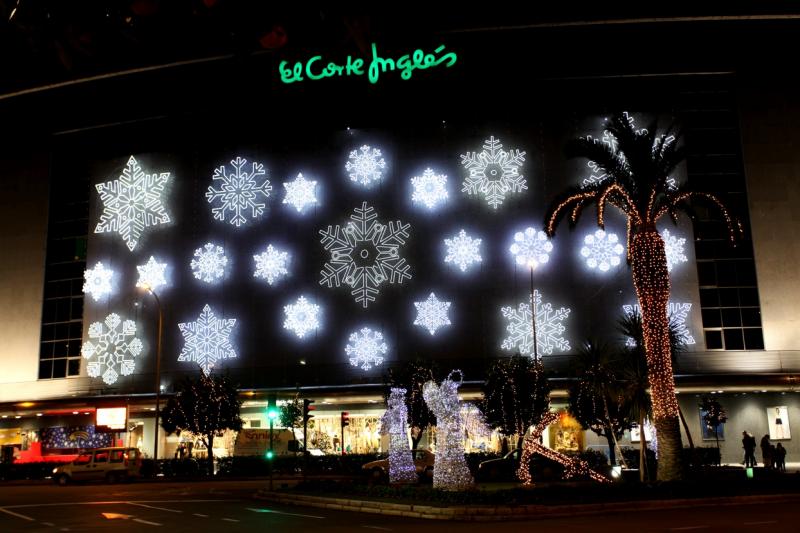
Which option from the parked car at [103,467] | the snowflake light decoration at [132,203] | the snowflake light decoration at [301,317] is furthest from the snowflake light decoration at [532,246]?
the parked car at [103,467]

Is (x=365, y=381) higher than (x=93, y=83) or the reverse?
the reverse

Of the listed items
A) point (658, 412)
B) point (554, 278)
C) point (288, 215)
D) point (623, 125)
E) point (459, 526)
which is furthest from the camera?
point (288, 215)

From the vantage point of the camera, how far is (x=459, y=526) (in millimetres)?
17281

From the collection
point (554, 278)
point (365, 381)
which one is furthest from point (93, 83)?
point (554, 278)

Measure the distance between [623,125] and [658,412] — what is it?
9.44m

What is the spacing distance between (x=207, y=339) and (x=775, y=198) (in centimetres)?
3818

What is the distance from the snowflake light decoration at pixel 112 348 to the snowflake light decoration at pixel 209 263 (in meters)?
5.93

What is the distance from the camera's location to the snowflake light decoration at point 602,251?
48969mm

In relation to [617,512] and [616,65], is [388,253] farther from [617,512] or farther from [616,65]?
[617,512]

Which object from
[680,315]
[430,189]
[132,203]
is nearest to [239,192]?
[132,203]

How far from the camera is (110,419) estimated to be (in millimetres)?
44938

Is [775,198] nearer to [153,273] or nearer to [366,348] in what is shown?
[366,348]

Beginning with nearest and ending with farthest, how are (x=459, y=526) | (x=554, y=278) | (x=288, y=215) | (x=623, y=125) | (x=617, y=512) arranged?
(x=459, y=526) < (x=617, y=512) < (x=623, y=125) < (x=554, y=278) < (x=288, y=215)

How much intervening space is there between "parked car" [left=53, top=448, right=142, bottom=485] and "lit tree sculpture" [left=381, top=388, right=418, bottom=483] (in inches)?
751
